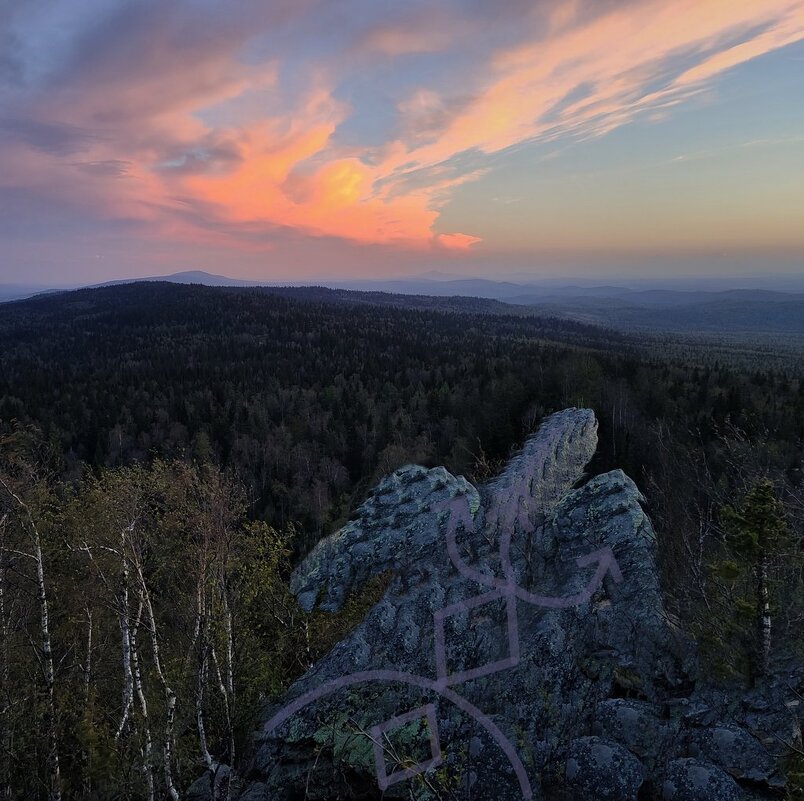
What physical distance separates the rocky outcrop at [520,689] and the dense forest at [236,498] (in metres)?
1.83

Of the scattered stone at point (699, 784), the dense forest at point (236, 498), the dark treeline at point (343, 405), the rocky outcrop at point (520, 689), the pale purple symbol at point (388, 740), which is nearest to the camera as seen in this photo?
the scattered stone at point (699, 784)

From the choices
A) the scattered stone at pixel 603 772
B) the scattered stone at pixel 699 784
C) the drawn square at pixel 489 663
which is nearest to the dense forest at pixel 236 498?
the scattered stone at pixel 699 784

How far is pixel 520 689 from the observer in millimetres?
12711

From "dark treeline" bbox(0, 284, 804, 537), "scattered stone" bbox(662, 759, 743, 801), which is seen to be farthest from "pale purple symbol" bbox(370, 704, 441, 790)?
"dark treeline" bbox(0, 284, 804, 537)

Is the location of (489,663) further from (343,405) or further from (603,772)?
(343,405)

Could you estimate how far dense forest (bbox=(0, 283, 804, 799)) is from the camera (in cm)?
1362

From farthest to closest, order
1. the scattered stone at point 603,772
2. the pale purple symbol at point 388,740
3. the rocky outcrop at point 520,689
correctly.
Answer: the pale purple symbol at point 388,740 → the rocky outcrop at point 520,689 → the scattered stone at point 603,772

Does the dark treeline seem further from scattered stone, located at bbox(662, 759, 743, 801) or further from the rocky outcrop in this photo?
scattered stone, located at bbox(662, 759, 743, 801)

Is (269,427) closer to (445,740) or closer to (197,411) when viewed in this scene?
(197,411)

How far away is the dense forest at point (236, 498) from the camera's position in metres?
13.6

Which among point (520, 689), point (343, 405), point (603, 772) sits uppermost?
point (603, 772)

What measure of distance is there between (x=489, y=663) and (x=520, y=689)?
106cm
